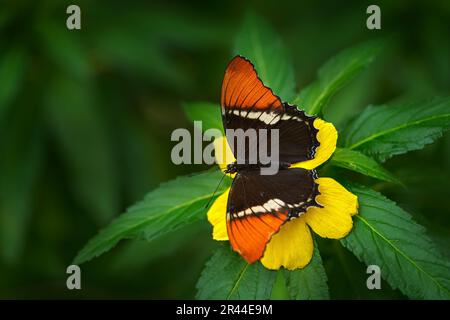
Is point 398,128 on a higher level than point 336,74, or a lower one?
lower

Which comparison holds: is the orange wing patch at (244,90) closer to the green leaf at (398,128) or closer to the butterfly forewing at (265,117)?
the butterfly forewing at (265,117)

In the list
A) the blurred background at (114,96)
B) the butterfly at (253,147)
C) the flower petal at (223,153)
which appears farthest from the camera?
the blurred background at (114,96)

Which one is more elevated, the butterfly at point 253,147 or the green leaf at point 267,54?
the green leaf at point 267,54

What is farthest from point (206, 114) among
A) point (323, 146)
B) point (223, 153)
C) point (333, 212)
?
point (333, 212)

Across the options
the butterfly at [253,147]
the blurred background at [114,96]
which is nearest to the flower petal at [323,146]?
the butterfly at [253,147]

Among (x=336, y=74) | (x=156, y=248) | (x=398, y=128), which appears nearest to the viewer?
(x=398, y=128)

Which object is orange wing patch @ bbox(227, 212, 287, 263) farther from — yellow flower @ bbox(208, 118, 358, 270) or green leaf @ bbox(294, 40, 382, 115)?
green leaf @ bbox(294, 40, 382, 115)

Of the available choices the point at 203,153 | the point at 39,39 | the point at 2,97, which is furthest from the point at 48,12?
the point at 203,153

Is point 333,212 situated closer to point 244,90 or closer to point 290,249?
point 290,249
